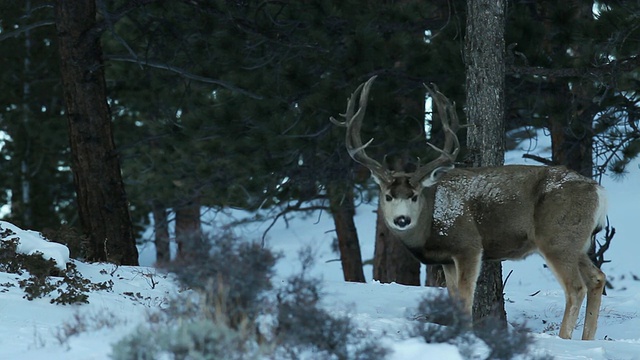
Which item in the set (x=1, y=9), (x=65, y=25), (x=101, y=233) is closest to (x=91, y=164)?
(x=101, y=233)

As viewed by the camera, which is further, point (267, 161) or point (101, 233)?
point (267, 161)

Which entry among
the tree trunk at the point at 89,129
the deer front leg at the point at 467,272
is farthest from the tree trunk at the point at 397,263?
the deer front leg at the point at 467,272

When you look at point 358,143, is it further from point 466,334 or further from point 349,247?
point 349,247

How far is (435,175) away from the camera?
912cm

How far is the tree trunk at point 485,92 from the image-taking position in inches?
389

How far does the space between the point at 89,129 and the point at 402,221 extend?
15.2ft

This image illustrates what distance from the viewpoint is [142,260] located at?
31734 millimetres

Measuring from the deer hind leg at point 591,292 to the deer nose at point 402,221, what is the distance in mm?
1839

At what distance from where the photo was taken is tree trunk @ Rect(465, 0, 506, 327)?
389 inches

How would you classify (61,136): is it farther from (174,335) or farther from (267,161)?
(174,335)

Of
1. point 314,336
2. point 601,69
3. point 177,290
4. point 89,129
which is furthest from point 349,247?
point 314,336

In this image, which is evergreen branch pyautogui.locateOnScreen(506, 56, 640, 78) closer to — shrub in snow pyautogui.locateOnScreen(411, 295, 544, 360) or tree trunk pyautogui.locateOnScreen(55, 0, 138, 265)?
tree trunk pyautogui.locateOnScreen(55, 0, 138, 265)

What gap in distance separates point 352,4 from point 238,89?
1.81 meters

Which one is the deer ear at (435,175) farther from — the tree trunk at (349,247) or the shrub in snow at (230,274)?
the tree trunk at (349,247)
